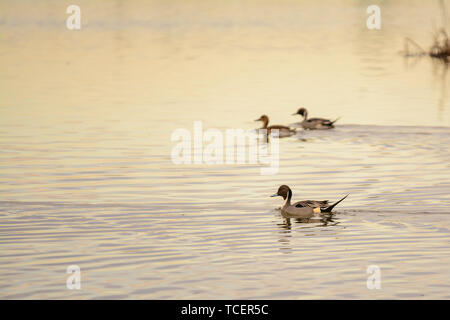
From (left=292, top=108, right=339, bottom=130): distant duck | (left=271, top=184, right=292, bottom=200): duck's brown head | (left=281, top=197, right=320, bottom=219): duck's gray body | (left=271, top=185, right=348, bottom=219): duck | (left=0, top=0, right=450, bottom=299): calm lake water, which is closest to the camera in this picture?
(left=0, top=0, right=450, bottom=299): calm lake water

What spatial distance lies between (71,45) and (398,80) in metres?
20.3

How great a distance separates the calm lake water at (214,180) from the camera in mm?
11734

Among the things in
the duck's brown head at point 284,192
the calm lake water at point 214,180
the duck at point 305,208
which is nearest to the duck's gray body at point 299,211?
the duck at point 305,208

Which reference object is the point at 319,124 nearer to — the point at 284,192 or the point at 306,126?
the point at 306,126

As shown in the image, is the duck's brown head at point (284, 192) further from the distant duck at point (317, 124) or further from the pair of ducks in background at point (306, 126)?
the distant duck at point (317, 124)

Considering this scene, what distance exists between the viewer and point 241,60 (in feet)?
147

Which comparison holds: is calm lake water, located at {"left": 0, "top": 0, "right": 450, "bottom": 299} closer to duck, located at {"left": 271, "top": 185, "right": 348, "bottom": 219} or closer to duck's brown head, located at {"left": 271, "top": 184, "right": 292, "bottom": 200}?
duck, located at {"left": 271, "top": 185, "right": 348, "bottom": 219}

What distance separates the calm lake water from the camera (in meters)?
11.7

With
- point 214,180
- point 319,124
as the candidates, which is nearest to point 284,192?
point 214,180

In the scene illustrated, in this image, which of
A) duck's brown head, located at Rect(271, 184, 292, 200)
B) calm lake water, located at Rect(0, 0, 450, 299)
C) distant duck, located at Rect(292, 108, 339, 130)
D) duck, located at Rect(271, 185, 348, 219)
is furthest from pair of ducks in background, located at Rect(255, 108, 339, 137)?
duck, located at Rect(271, 185, 348, 219)

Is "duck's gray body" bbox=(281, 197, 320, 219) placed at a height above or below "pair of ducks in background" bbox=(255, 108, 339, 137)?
below

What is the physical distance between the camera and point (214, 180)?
1812cm

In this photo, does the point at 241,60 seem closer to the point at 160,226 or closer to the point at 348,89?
the point at 348,89
